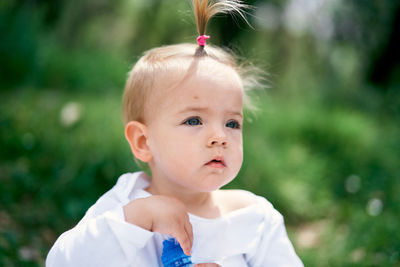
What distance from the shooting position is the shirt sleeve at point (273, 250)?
57.1 inches

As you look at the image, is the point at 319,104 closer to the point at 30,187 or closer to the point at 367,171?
the point at 367,171

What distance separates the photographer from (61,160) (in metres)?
2.80

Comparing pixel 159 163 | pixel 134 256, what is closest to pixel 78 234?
pixel 134 256

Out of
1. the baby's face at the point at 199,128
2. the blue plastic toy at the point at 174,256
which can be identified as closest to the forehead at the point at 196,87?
the baby's face at the point at 199,128

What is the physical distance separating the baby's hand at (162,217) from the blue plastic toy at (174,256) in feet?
0.06

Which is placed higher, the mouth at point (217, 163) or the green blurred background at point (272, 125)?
the green blurred background at point (272, 125)

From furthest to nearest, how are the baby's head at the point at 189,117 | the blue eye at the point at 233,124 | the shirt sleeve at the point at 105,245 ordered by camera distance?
the blue eye at the point at 233,124, the baby's head at the point at 189,117, the shirt sleeve at the point at 105,245

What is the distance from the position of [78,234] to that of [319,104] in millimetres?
4698

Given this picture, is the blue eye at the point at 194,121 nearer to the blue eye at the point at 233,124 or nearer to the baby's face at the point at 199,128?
the baby's face at the point at 199,128

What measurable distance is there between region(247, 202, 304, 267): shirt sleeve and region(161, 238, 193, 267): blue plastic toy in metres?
0.30

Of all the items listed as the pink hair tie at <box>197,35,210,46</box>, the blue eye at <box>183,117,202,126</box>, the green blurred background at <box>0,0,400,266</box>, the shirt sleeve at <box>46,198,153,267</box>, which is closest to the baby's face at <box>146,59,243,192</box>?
the blue eye at <box>183,117,202,126</box>

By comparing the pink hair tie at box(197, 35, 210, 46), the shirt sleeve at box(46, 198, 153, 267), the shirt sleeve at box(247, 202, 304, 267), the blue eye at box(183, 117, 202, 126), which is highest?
the pink hair tie at box(197, 35, 210, 46)

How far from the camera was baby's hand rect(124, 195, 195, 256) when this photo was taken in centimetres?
128

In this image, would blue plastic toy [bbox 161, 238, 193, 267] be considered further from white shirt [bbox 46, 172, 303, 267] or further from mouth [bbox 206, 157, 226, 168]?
mouth [bbox 206, 157, 226, 168]
